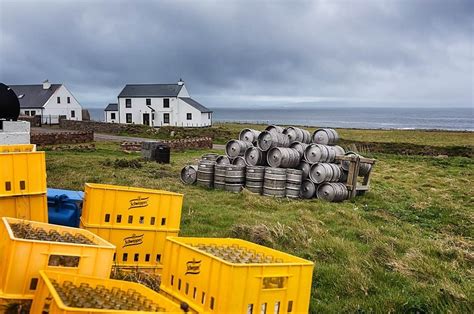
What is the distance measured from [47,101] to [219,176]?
201 feet

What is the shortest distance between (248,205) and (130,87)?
208 ft

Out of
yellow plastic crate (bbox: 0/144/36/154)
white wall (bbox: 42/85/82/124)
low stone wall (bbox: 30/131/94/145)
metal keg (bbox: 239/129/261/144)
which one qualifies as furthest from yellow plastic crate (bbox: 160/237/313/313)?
white wall (bbox: 42/85/82/124)

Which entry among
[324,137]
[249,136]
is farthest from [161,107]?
[324,137]

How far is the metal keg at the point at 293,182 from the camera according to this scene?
14.8m

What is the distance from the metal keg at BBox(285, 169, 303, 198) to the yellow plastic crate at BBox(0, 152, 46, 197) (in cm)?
977

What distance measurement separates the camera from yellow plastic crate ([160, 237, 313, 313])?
3982 mm

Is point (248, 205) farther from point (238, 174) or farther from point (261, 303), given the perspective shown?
point (261, 303)

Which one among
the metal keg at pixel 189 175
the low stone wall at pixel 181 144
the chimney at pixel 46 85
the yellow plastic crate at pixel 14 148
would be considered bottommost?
the low stone wall at pixel 181 144

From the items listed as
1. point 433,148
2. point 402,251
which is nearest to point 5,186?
point 402,251

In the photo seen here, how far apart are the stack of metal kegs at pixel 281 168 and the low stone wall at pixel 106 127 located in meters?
30.9

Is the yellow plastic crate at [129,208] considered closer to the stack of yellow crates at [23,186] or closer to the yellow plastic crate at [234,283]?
the stack of yellow crates at [23,186]

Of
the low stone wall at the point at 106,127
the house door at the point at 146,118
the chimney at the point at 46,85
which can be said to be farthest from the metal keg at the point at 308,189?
the chimney at the point at 46,85

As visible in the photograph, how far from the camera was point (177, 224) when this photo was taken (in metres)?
6.66

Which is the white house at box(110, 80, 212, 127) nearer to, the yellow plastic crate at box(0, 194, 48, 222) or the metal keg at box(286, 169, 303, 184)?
the metal keg at box(286, 169, 303, 184)
